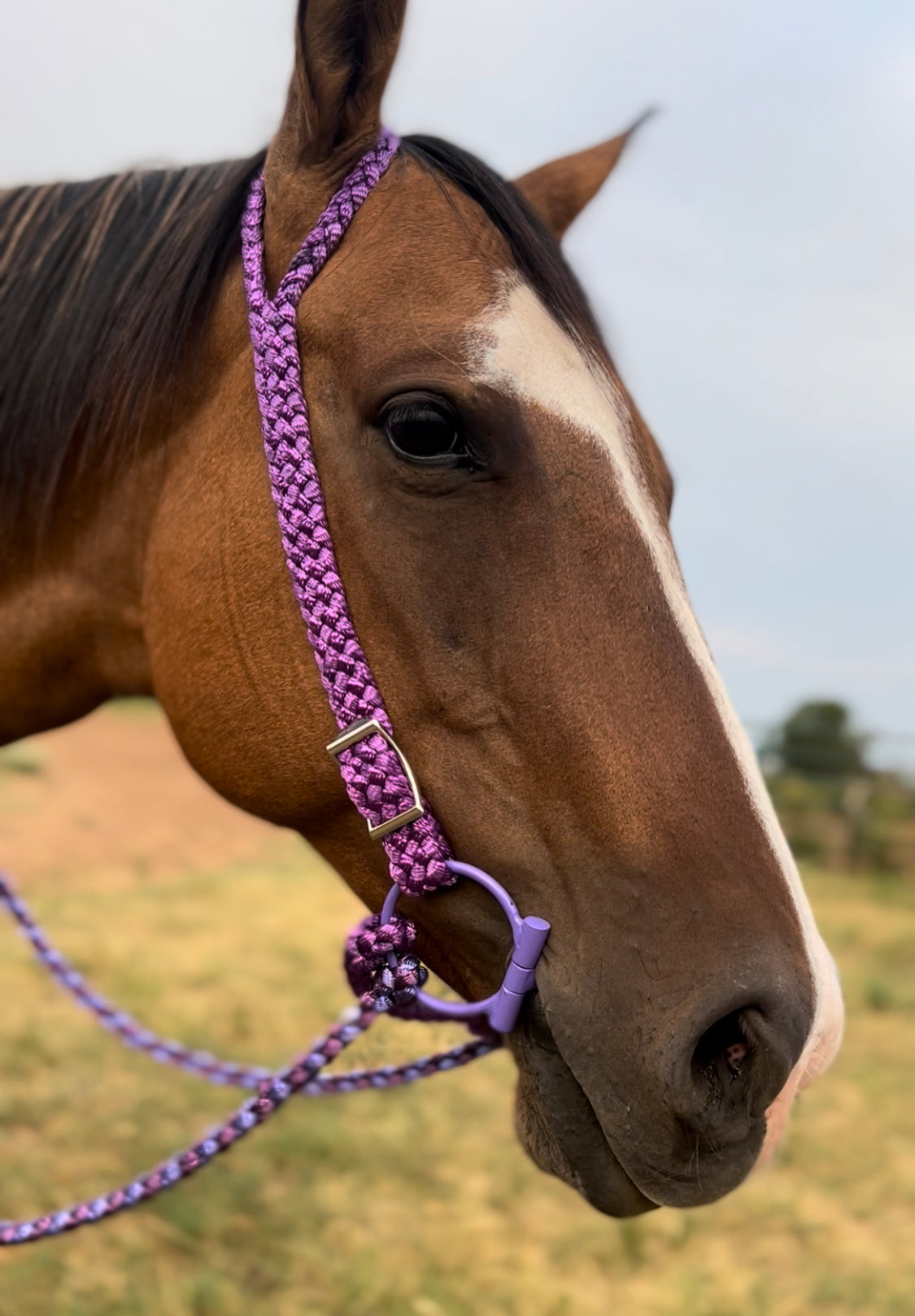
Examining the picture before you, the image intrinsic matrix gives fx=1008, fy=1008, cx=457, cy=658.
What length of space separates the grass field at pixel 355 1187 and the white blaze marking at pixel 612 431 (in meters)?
0.87

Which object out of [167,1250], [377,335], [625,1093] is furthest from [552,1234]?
[377,335]

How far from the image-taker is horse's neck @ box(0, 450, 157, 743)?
186 centimetres

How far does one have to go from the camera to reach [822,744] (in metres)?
11.8

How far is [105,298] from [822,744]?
11204 mm

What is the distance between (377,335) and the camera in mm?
1512

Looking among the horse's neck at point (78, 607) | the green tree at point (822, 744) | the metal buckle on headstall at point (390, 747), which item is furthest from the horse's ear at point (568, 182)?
the green tree at point (822, 744)

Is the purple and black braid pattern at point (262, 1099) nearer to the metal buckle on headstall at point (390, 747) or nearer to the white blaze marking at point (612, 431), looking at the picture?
the metal buckle on headstall at point (390, 747)

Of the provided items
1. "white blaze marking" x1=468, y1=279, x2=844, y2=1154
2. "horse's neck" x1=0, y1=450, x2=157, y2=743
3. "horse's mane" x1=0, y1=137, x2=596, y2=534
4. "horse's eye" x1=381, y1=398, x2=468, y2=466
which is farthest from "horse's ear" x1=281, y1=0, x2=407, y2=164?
"horse's neck" x1=0, y1=450, x2=157, y2=743

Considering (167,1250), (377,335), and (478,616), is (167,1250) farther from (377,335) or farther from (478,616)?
(377,335)

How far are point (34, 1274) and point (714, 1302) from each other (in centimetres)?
216

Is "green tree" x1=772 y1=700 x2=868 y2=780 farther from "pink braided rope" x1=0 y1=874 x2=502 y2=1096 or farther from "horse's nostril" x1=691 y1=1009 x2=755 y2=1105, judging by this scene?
"horse's nostril" x1=691 y1=1009 x2=755 y2=1105

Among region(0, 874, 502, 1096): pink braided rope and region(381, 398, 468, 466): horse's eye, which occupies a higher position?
region(381, 398, 468, 466): horse's eye

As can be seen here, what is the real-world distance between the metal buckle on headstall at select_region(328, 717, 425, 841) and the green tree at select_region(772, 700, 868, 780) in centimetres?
1094

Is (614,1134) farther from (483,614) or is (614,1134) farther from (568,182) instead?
(568,182)
